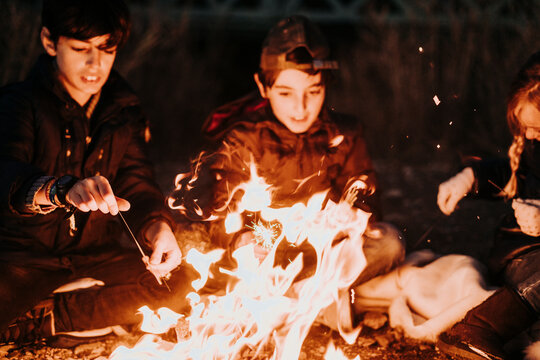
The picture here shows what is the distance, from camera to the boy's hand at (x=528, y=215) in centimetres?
286

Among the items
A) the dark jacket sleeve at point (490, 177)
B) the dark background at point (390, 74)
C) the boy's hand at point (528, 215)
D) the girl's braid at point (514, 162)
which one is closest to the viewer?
the boy's hand at point (528, 215)

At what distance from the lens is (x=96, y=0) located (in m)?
3.11

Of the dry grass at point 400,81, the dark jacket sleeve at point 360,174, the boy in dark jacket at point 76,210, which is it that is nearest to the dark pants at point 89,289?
the boy in dark jacket at point 76,210

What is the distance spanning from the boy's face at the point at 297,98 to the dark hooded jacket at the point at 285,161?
67 mm

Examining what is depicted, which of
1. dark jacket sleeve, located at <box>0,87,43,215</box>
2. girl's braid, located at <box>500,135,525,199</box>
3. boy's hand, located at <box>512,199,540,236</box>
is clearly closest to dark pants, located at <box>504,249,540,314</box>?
boy's hand, located at <box>512,199,540,236</box>

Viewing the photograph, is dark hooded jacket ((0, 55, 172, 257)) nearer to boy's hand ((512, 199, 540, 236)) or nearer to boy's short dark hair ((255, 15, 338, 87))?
boy's short dark hair ((255, 15, 338, 87))

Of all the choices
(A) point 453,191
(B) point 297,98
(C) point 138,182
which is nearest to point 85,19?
(C) point 138,182

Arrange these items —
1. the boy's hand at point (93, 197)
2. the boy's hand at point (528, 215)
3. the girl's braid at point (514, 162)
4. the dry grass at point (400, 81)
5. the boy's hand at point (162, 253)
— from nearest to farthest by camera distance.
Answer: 1. the boy's hand at point (93, 197)
2. the boy's hand at point (528, 215)
3. the boy's hand at point (162, 253)
4. the girl's braid at point (514, 162)
5. the dry grass at point (400, 81)

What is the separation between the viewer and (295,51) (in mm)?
3277

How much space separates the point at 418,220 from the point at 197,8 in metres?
7.34

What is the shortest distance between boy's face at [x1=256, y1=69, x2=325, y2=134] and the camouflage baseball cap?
0.19 ft

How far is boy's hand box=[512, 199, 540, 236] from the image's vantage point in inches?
113

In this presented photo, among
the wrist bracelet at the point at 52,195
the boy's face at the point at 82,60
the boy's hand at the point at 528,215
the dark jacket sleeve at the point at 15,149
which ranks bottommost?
the boy's hand at the point at 528,215

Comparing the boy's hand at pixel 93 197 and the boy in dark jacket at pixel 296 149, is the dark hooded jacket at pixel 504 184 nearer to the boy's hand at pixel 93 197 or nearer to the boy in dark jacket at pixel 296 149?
the boy in dark jacket at pixel 296 149
